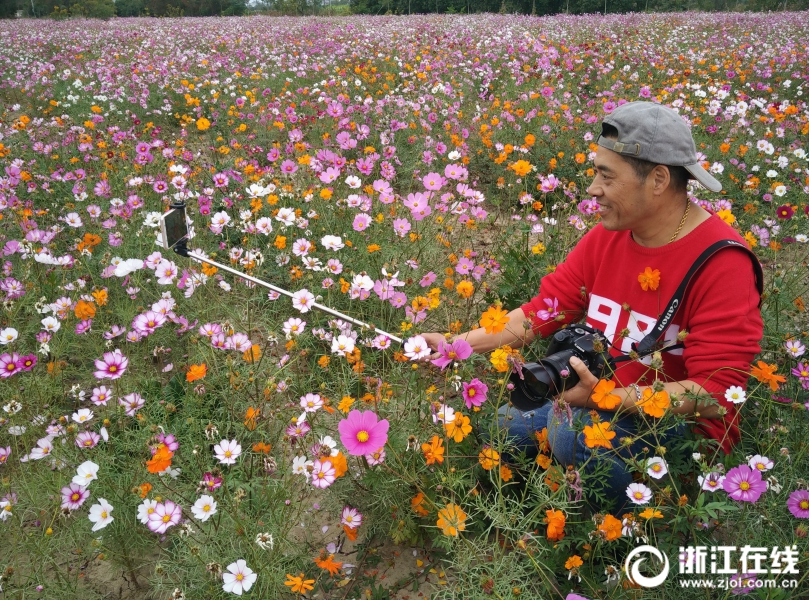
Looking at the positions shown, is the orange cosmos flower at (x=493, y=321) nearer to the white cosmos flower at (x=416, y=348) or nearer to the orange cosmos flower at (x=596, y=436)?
the white cosmos flower at (x=416, y=348)

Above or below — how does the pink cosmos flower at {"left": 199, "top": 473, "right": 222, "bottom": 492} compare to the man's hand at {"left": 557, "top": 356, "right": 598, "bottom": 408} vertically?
below

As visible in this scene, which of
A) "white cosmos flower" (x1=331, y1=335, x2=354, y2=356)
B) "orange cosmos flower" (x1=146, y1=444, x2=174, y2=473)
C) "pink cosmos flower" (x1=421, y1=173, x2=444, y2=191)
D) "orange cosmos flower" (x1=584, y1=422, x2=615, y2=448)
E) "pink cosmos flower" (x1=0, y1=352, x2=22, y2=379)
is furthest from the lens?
"pink cosmos flower" (x1=421, y1=173, x2=444, y2=191)

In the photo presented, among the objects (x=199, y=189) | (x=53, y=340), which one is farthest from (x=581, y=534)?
(x=199, y=189)

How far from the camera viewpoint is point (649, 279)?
1.56 metres

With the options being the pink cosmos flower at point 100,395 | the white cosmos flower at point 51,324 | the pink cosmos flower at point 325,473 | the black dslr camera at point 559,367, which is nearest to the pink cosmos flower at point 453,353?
the black dslr camera at point 559,367

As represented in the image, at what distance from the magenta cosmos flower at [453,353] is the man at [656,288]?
16cm

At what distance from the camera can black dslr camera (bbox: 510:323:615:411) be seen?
1.35m

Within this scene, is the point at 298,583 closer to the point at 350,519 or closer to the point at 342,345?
the point at 350,519

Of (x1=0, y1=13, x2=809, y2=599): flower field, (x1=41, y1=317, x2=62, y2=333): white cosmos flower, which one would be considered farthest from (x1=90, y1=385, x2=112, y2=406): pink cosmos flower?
(x1=41, y1=317, x2=62, y2=333): white cosmos flower

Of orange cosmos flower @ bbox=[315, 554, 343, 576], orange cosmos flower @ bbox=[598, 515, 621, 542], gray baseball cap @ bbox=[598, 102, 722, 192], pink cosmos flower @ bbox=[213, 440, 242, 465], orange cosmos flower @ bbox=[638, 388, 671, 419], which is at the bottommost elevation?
orange cosmos flower @ bbox=[315, 554, 343, 576]

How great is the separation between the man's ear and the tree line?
822 inches

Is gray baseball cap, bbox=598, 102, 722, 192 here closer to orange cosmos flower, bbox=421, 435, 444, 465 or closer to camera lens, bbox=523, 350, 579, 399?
camera lens, bbox=523, 350, 579, 399

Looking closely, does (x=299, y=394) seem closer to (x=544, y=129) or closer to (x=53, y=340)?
(x=53, y=340)

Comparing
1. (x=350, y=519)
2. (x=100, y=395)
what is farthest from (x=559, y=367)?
(x=100, y=395)
